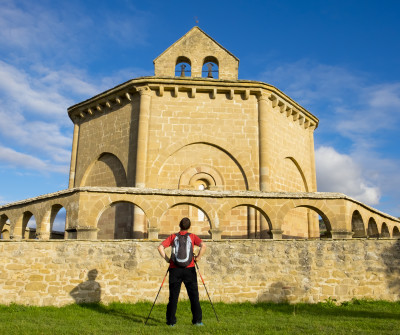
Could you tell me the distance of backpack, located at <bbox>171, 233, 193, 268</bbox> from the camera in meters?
6.09

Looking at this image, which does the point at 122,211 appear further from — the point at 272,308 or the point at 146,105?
the point at 272,308

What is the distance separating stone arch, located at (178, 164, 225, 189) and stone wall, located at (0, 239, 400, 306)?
16.0 ft

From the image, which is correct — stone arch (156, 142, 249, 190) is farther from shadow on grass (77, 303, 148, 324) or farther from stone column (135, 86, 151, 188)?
shadow on grass (77, 303, 148, 324)

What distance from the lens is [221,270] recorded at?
374 inches

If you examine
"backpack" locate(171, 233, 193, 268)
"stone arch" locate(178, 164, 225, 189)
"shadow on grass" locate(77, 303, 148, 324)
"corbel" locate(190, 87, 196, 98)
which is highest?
"corbel" locate(190, 87, 196, 98)

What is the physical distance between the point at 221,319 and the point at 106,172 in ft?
32.9

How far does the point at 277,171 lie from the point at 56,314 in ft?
33.4

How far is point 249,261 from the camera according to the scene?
9.65 m

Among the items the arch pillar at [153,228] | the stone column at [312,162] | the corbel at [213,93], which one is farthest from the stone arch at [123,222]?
the stone column at [312,162]

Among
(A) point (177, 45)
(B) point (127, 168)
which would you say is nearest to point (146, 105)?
(B) point (127, 168)

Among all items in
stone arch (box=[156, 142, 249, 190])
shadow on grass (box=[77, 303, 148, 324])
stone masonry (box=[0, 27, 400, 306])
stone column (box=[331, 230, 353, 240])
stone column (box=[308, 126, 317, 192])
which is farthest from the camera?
stone column (box=[308, 126, 317, 192])

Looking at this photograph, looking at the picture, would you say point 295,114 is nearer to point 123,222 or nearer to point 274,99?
point 274,99

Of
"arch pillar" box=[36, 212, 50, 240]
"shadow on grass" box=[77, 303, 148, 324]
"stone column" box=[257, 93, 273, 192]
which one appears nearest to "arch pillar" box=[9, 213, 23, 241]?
"arch pillar" box=[36, 212, 50, 240]

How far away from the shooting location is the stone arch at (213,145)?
14468mm
